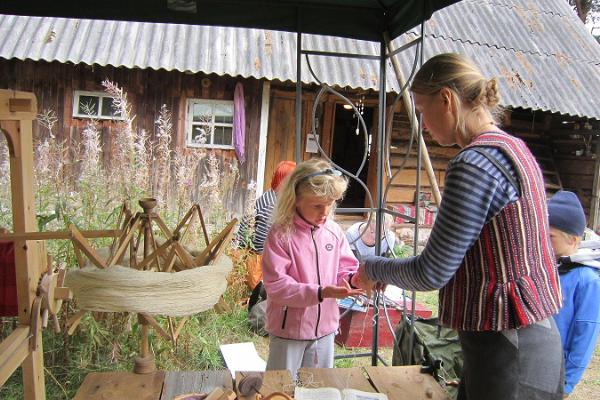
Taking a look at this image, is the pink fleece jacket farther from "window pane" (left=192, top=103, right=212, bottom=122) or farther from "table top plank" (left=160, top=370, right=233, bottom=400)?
Result: "window pane" (left=192, top=103, right=212, bottom=122)

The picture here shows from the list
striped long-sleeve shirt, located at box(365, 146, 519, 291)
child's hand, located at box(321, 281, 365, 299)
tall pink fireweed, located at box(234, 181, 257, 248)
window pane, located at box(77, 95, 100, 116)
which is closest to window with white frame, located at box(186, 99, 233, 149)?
window pane, located at box(77, 95, 100, 116)

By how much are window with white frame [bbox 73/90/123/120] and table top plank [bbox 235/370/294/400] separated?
18.0ft

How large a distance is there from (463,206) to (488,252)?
0.15 m

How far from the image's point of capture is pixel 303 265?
2100 mm

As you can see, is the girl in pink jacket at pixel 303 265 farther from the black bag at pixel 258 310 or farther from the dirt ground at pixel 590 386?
the dirt ground at pixel 590 386

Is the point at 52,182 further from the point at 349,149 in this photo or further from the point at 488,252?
the point at 349,149

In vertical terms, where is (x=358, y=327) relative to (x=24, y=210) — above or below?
below

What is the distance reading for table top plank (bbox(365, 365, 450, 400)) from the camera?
1700 millimetres

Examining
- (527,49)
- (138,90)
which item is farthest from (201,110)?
(527,49)

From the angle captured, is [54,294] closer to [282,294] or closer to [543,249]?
[282,294]

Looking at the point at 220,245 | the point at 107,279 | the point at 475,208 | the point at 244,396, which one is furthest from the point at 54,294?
the point at 475,208

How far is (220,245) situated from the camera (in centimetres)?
171

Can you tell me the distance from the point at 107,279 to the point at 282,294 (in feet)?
2.58

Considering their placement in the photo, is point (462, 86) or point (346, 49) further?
point (346, 49)
